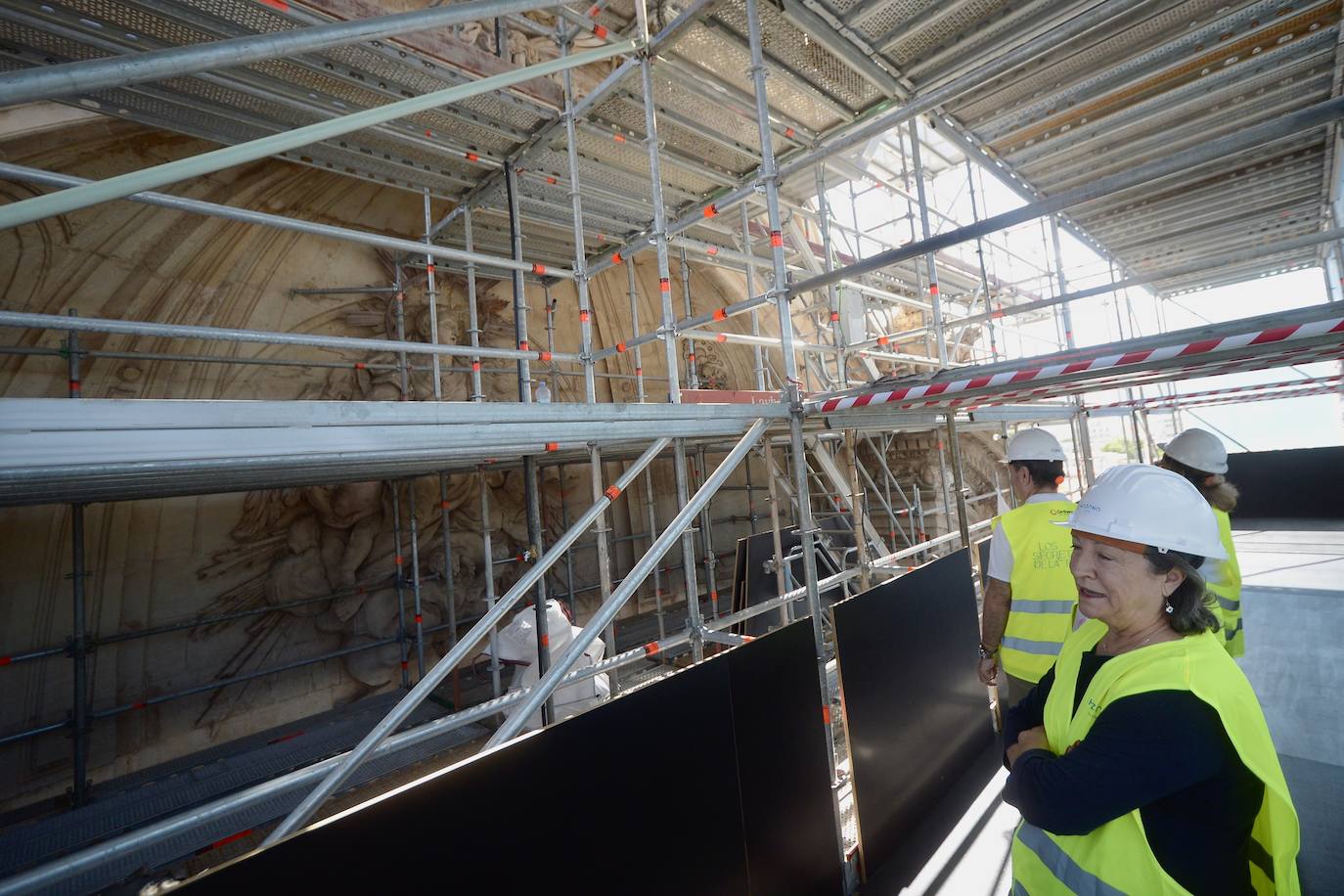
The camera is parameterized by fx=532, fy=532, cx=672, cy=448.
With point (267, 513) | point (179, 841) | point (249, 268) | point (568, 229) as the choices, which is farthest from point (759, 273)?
point (179, 841)

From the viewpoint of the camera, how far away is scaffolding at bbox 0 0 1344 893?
61.6 inches

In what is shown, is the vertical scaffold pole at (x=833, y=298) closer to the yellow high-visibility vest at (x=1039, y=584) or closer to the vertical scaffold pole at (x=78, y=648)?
the yellow high-visibility vest at (x=1039, y=584)

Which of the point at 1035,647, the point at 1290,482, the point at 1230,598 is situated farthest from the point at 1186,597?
the point at 1290,482

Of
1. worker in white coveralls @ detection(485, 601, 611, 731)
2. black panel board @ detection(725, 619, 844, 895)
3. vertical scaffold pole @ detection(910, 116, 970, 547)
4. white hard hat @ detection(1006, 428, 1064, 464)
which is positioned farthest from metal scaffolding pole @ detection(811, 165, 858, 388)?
worker in white coveralls @ detection(485, 601, 611, 731)

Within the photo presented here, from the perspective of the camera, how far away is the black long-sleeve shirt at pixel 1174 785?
3.60 ft

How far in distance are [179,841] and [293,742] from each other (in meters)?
1.43

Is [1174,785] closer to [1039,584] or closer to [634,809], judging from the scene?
[634,809]

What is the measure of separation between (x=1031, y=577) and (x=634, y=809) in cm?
211

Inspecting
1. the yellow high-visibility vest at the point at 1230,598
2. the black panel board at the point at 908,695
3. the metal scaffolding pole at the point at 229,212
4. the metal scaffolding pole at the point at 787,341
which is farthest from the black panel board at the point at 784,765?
the metal scaffolding pole at the point at 229,212

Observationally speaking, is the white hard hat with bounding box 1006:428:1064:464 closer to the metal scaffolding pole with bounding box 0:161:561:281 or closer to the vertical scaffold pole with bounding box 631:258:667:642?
the metal scaffolding pole with bounding box 0:161:561:281

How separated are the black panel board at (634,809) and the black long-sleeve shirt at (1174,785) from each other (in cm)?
125

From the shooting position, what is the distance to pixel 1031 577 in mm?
2586

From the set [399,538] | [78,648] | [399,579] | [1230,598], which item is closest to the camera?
[1230,598]

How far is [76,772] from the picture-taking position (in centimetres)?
423
